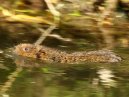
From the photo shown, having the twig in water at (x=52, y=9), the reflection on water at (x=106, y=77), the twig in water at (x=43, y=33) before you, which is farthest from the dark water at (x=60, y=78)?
the twig in water at (x=52, y=9)

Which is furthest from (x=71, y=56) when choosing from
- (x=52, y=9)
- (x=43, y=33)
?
(x=52, y=9)

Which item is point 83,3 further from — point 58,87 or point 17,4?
point 58,87

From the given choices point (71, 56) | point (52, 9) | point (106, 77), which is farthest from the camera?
point (52, 9)

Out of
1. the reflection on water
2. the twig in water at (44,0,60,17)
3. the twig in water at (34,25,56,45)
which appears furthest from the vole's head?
the twig in water at (44,0,60,17)

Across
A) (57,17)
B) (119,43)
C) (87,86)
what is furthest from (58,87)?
(57,17)

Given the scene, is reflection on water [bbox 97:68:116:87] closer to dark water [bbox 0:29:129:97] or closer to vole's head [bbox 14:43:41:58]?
dark water [bbox 0:29:129:97]

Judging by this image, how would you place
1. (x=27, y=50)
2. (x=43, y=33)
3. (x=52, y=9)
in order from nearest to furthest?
(x=27, y=50) → (x=43, y=33) → (x=52, y=9)

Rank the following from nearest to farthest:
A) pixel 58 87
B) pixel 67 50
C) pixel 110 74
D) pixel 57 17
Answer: pixel 58 87, pixel 110 74, pixel 67 50, pixel 57 17

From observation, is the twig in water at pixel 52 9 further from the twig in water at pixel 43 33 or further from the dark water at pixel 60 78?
the dark water at pixel 60 78

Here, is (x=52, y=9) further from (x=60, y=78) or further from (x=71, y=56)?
(x=60, y=78)
